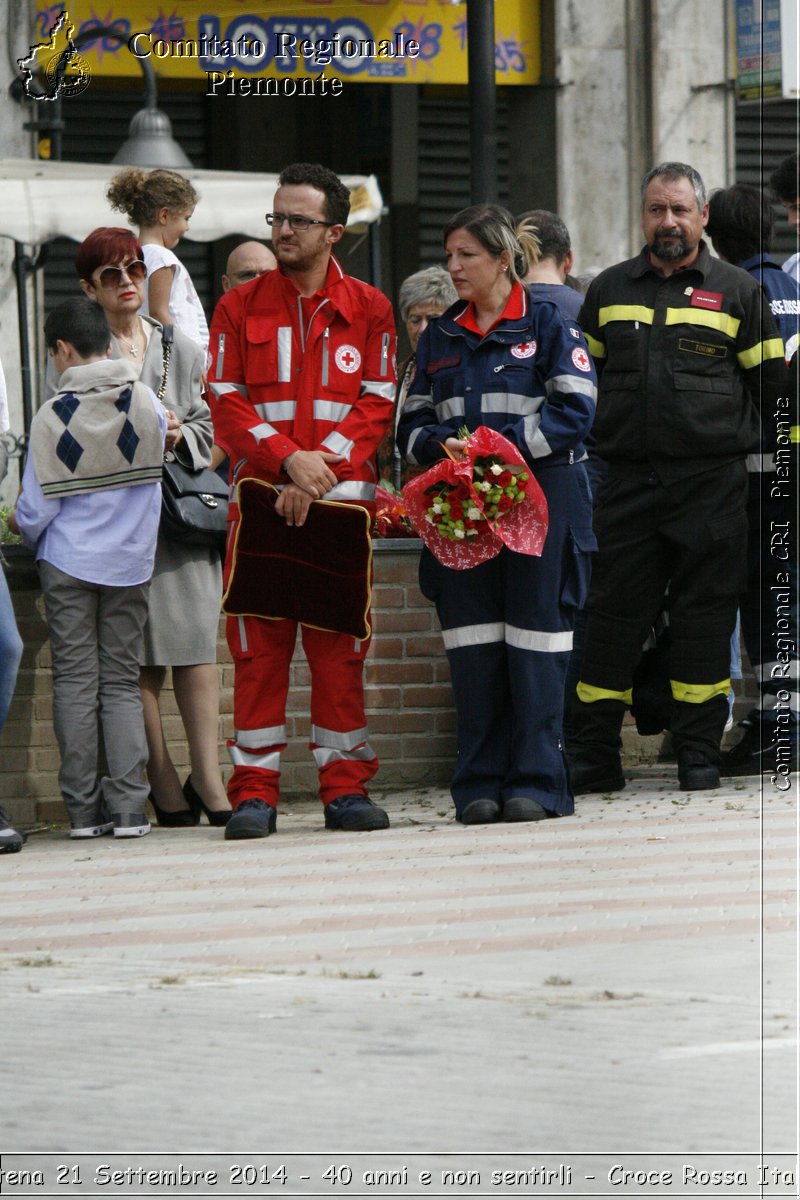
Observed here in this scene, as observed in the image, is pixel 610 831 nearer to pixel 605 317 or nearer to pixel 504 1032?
pixel 605 317

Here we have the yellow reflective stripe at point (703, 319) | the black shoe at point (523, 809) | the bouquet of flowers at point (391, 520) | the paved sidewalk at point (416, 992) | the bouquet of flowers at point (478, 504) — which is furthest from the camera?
the bouquet of flowers at point (391, 520)

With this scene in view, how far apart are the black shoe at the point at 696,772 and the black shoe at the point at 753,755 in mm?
388

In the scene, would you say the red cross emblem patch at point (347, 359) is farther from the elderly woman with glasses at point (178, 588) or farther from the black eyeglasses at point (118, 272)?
the black eyeglasses at point (118, 272)

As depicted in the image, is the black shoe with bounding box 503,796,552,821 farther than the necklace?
No

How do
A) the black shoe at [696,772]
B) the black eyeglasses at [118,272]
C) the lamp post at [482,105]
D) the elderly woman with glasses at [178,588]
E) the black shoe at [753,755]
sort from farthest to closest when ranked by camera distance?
the lamp post at [482,105] → the black shoe at [753,755] → the black shoe at [696,772] → the elderly woman with glasses at [178,588] → the black eyeglasses at [118,272]

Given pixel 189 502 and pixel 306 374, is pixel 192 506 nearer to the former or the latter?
pixel 189 502

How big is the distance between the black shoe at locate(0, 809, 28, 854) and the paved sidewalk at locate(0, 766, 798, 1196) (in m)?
0.10

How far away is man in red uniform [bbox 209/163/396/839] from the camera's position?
24.5ft

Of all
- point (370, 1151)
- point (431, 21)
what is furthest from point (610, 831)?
point (431, 21)

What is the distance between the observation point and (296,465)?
7.32 m

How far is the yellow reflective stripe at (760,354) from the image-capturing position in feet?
26.7

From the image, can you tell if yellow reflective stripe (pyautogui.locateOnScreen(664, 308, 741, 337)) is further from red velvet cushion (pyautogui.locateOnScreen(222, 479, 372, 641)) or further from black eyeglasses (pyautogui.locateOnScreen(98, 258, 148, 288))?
black eyeglasses (pyautogui.locateOnScreen(98, 258, 148, 288))

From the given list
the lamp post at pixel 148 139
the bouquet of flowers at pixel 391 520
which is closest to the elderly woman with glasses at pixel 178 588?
the bouquet of flowers at pixel 391 520

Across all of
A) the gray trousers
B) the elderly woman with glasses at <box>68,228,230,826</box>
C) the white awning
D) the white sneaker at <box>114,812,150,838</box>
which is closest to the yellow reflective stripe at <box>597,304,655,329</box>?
A: the elderly woman with glasses at <box>68,228,230,826</box>
